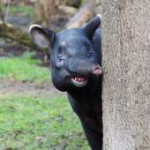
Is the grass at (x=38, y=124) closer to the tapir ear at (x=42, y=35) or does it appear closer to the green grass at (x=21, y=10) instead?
the tapir ear at (x=42, y=35)

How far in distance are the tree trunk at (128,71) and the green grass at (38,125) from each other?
95.4 inches

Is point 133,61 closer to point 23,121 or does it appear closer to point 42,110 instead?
point 23,121

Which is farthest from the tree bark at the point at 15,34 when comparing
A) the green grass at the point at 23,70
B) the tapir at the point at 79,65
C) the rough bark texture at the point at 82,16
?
the tapir at the point at 79,65

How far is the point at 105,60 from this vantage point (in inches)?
195

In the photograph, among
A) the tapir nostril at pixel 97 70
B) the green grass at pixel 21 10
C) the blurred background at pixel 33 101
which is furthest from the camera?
the green grass at pixel 21 10

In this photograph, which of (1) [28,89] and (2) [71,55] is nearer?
(2) [71,55]

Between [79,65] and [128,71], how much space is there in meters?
0.41

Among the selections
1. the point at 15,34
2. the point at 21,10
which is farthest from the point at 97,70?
the point at 21,10

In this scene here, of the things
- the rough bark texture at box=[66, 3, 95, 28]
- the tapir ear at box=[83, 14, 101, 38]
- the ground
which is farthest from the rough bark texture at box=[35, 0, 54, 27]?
the tapir ear at box=[83, 14, 101, 38]

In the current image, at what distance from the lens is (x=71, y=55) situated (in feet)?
16.7

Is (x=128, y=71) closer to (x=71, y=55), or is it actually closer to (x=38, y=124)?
(x=71, y=55)

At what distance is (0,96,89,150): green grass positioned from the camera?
7.33 metres

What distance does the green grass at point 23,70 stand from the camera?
12.2m

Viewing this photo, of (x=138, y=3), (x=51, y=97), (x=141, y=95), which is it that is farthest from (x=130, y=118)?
(x=51, y=97)
